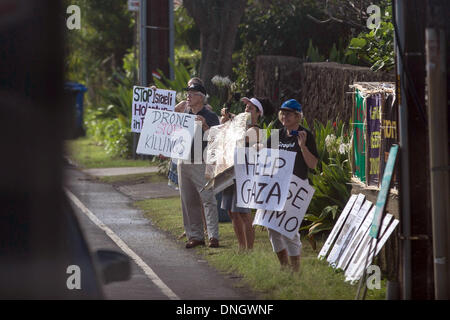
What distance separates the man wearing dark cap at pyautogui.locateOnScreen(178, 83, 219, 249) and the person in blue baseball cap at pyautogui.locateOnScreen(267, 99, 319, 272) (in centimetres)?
202

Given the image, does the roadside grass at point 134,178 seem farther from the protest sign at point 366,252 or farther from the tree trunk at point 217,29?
the protest sign at point 366,252

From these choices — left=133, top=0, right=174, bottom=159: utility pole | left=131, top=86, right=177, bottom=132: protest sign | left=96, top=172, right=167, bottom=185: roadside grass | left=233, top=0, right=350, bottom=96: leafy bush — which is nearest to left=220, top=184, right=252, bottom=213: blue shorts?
left=131, top=86, right=177, bottom=132: protest sign

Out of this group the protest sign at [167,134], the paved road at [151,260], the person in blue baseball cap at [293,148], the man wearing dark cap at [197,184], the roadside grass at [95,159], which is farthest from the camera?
the roadside grass at [95,159]

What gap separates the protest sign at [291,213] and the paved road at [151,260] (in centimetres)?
69

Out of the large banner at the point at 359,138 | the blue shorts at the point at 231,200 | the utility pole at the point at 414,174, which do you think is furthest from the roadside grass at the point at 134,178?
the utility pole at the point at 414,174

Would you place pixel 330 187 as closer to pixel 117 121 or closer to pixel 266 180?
pixel 266 180

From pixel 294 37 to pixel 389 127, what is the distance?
11.7 meters

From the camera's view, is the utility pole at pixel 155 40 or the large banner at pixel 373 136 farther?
the utility pole at pixel 155 40

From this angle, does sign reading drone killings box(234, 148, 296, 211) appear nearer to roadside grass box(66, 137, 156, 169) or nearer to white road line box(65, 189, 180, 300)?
white road line box(65, 189, 180, 300)

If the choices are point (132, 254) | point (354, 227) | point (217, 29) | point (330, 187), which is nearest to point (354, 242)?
point (354, 227)

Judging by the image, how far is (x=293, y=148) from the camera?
30.4 feet

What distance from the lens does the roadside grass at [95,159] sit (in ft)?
71.5

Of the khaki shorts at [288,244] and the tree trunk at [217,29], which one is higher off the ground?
the tree trunk at [217,29]

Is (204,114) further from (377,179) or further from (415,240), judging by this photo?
(415,240)
